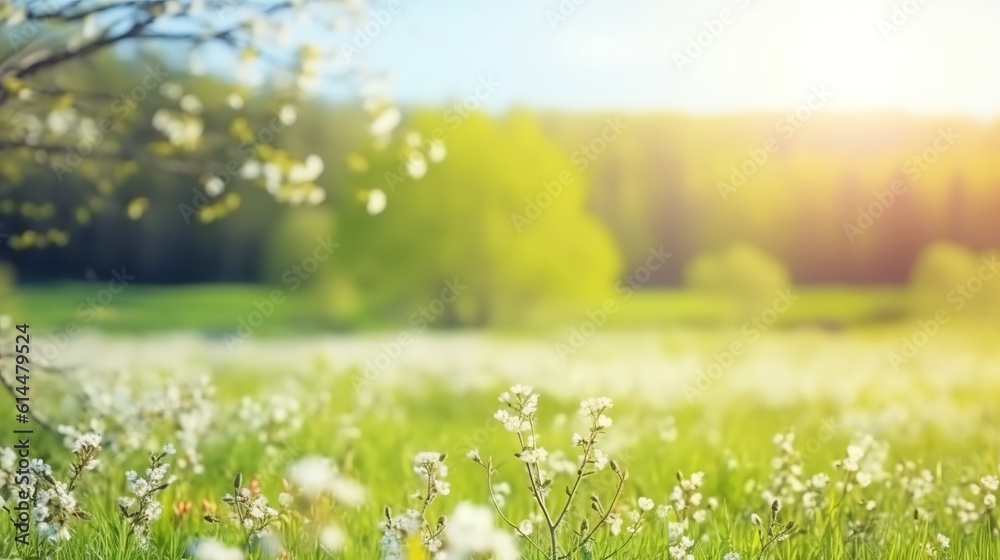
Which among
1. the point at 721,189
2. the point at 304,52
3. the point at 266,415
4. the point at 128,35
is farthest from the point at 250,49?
the point at 721,189

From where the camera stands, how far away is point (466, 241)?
8.86m

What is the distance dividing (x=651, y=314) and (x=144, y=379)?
3979 mm

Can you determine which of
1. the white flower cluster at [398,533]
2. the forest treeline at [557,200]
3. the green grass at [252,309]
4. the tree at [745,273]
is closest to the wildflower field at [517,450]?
the white flower cluster at [398,533]

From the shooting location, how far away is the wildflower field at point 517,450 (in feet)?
13.8

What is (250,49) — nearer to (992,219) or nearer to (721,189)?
(721,189)

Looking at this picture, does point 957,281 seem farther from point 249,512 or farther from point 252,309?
point 252,309

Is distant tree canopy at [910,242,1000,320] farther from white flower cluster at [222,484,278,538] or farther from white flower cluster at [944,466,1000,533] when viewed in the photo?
white flower cluster at [222,484,278,538]

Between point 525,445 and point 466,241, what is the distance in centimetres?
360

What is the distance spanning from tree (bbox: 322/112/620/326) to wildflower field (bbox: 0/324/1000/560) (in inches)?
19.7

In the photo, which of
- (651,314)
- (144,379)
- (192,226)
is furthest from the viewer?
(192,226)

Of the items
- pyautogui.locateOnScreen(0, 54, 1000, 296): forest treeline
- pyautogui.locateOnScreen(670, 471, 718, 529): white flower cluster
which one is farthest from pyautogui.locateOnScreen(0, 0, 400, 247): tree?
pyautogui.locateOnScreen(670, 471, 718, 529): white flower cluster

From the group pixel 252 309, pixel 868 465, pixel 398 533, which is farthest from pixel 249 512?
pixel 252 309

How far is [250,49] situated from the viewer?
15.6 ft

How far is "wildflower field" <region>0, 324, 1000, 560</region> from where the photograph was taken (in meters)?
4.20
